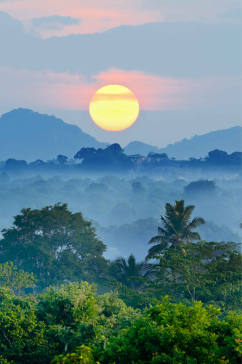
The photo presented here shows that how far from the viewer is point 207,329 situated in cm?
703

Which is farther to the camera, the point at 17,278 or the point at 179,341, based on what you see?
the point at 17,278

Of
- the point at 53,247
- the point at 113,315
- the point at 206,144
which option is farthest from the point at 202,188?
the point at 206,144

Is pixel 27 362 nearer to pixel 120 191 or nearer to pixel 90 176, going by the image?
pixel 120 191

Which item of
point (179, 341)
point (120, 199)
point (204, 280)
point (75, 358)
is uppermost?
point (120, 199)

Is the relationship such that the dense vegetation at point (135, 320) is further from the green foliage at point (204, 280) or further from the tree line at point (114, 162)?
the tree line at point (114, 162)

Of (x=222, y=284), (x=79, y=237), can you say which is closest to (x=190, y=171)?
(x=79, y=237)

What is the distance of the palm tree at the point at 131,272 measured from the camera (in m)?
21.5

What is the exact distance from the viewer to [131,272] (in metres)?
21.6

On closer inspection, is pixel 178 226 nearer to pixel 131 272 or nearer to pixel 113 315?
pixel 131 272

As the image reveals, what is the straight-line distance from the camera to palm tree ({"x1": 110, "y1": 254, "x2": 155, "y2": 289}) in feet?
70.6

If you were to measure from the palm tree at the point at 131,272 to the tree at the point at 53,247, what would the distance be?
4.44 m

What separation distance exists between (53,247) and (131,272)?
10.1m

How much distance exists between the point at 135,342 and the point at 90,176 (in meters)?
123

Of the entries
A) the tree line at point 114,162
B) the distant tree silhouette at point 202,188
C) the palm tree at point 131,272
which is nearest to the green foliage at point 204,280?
the palm tree at point 131,272
